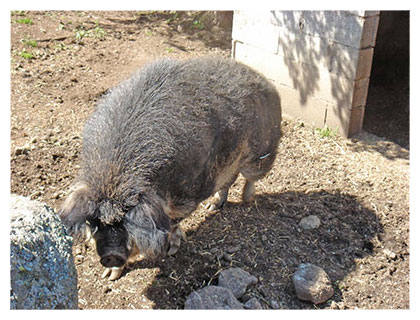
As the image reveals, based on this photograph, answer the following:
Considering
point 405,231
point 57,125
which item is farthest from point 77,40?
point 405,231

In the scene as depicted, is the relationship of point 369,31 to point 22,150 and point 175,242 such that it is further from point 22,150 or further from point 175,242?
point 22,150

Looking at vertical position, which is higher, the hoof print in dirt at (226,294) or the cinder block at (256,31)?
the cinder block at (256,31)

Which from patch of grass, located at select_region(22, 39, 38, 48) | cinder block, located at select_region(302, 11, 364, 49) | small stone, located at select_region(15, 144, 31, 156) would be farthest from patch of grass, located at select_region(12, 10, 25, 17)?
cinder block, located at select_region(302, 11, 364, 49)

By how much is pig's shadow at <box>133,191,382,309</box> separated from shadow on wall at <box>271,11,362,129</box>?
1684 mm

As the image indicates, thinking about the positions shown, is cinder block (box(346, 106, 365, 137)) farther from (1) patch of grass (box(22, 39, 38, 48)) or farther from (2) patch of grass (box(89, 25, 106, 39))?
(1) patch of grass (box(22, 39, 38, 48))

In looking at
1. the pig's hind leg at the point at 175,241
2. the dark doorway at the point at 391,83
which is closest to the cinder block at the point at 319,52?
the dark doorway at the point at 391,83

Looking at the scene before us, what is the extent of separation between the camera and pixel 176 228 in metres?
4.55

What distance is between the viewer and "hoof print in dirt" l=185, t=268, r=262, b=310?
12.5 ft

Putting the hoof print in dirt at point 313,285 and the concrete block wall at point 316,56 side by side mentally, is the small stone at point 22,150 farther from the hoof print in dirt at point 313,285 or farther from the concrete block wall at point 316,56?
the concrete block wall at point 316,56

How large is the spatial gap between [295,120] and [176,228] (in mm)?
3326

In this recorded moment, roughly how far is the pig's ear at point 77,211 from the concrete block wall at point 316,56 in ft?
13.5

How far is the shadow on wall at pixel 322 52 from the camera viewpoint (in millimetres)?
6312

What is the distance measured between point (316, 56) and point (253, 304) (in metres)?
3.91

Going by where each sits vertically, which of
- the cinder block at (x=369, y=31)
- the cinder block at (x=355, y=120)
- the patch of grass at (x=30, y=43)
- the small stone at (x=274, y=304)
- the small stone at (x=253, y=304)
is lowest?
the small stone at (x=274, y=304)
